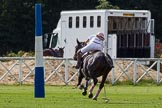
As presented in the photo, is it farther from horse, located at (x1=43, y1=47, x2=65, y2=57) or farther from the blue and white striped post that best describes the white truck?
the blue and white striped post

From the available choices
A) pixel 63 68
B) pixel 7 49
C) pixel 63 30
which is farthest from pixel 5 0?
pixel 63 68

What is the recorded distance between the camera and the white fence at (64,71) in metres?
39.5

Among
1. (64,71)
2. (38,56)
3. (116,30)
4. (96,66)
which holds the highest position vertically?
(38,56)

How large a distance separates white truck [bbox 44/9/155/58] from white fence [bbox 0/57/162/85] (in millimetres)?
5550

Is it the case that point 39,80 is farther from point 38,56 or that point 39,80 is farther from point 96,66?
point 96,66

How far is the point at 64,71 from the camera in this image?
132ft

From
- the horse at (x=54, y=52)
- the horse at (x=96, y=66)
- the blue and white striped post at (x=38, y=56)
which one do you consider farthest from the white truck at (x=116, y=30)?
the blue and white striped post at (x=38, y=56)

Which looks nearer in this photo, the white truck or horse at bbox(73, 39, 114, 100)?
horse at bbox(73, 39, 114, 100)

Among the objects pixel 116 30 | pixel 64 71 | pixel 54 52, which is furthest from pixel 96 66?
pixel 54 52

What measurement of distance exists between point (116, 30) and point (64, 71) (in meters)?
8.86

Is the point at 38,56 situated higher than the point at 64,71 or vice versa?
the point at 38,56

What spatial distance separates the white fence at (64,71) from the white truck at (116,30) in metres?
5.55

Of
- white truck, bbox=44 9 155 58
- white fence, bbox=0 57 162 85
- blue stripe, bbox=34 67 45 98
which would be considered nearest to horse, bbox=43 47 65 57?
white truck, bbox=44 9 155 58

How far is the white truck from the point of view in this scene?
153 feet
